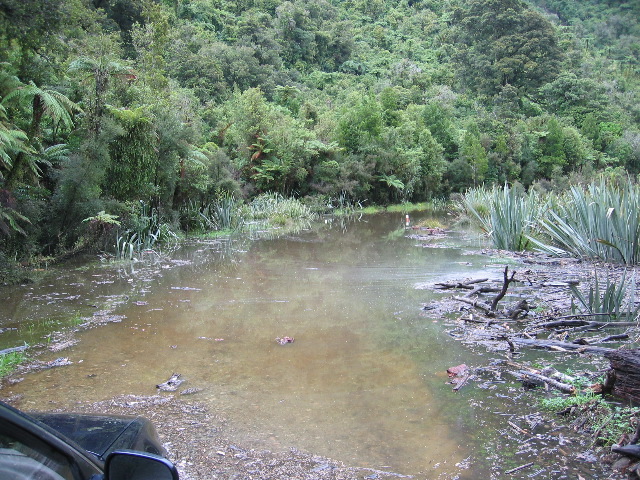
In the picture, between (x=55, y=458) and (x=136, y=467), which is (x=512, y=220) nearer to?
(x=136, y=467)

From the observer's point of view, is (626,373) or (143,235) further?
(143,235)

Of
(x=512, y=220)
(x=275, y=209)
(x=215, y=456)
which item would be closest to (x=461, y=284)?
(x=512, y=220)

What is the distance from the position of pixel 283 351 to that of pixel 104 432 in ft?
14.4

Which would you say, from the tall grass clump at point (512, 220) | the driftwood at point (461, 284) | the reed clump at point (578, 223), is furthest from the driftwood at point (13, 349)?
the tall grass clump at point (512, 220)

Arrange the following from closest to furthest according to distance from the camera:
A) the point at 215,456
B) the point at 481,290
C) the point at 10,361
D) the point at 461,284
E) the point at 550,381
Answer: the point at 215,456
the point at 550,381
the point at 10,361
the point at 481,290
the point at 461,284

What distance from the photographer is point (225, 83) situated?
31.0m

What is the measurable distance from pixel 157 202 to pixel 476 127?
23481 mm

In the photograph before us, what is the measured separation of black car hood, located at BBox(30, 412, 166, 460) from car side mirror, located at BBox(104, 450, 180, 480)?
7.3 inches

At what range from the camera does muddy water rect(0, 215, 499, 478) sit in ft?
13.8

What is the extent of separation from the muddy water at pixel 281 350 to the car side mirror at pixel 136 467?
8.33ft

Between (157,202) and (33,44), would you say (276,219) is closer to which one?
(157,202)

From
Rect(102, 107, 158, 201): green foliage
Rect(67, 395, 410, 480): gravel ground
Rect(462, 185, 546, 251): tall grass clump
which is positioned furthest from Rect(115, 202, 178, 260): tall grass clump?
Rect(462, 185, 546, 251): tall grass clump

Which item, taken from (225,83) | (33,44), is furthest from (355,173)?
(33,44)

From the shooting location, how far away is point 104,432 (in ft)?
5.77
